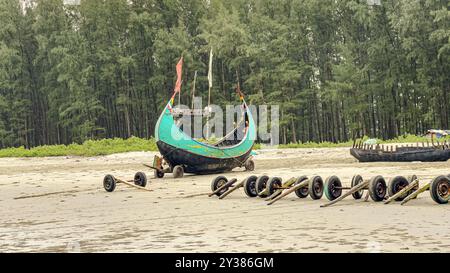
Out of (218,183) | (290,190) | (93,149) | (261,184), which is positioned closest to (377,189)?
(290,190)

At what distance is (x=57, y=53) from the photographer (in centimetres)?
6031

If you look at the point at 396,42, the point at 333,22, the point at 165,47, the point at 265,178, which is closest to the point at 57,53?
the point at 165,47

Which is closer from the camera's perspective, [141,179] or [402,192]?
[402,192]

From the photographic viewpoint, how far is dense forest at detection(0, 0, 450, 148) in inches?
1933

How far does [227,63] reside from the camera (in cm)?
5612

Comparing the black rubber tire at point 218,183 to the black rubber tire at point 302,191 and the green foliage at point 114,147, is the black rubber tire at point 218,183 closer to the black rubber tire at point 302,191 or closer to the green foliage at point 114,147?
the black rubber tire at point 302,191

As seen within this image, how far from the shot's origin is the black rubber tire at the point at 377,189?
12.8 m

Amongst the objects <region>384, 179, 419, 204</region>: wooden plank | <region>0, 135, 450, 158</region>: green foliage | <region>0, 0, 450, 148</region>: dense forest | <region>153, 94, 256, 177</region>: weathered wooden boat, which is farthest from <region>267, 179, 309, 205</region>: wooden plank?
<region>0, 0, 450, 148</region>: dense forest

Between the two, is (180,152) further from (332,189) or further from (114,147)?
(114,147)

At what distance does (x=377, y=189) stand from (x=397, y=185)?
409mm

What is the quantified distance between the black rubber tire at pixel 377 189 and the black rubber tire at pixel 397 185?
0.22 meters

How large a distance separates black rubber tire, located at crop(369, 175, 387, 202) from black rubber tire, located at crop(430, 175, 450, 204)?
1.11m

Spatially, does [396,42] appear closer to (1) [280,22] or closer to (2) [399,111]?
(2) [399,111]

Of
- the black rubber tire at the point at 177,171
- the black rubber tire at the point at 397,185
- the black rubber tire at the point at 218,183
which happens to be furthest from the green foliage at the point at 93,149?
the black rubber tire at the point at 397,185
